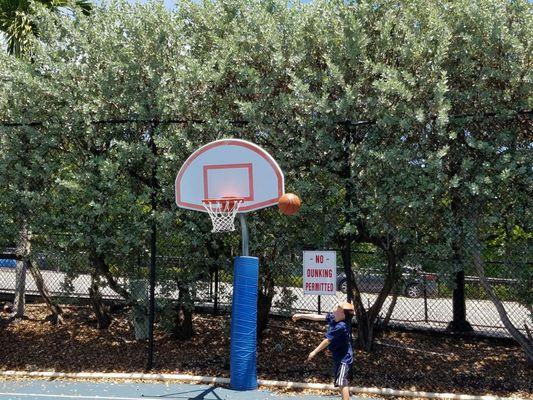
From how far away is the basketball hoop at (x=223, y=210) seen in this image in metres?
8.57

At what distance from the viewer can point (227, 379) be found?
8.75m

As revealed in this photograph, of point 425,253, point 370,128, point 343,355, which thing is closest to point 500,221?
point 425,253

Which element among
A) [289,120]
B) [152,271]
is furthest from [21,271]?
[289,120]

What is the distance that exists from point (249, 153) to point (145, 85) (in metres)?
2.56

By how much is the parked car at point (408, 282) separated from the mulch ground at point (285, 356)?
98cm

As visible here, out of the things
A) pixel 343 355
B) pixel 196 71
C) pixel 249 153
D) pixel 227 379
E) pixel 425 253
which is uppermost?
pixel 196 71

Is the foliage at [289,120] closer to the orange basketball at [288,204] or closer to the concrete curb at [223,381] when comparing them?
the orange basketball at [288,204]

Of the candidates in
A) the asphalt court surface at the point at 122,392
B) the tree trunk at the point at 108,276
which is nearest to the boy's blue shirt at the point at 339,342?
the asphalt court surface at the point at 122,392

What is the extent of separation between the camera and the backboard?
8461mm

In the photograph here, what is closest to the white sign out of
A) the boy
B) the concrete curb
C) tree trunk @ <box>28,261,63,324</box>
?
the boy

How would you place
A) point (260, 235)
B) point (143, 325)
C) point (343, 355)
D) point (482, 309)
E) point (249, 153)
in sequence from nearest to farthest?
point (343, 355)
point (249, 153)
point (260, 235)
point (143, 325)
point (482, 309)

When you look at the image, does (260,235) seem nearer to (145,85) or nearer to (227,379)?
(227,379)

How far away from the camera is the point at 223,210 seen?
28.4ft

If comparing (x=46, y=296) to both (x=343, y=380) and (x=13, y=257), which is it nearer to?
(x=13, y=257)
